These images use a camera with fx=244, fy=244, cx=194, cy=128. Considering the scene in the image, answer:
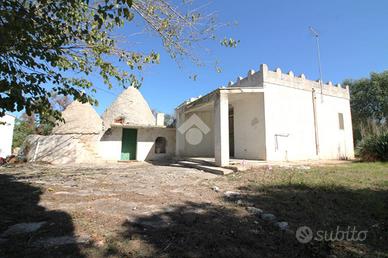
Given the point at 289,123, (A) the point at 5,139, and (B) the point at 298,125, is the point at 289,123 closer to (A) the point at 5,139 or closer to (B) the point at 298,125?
(B) the point at 298,125

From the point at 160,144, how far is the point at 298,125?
10.7 meters

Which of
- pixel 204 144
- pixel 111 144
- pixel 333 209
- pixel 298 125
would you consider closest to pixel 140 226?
pixel 333 209

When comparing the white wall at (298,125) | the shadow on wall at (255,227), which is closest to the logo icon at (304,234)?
the shadow on wall at (255,227)

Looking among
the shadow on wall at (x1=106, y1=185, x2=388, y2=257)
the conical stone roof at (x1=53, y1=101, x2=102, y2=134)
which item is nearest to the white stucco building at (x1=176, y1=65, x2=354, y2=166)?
the shadow on wall at (x1=106, y1=185, x2=388, y2=257)

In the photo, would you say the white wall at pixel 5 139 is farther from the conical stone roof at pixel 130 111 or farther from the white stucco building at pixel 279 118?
the white stucco building at pixel 279 118

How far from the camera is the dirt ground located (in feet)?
9.42

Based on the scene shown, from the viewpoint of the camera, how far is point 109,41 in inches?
214

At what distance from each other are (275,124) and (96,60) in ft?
29.6

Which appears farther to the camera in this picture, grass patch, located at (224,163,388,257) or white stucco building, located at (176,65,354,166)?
white stucco building, located at (176,65,354,166)

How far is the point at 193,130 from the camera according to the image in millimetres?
16953

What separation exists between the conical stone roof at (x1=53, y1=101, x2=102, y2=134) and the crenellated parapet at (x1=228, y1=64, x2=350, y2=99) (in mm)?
12215

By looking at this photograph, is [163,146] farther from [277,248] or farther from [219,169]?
[277,248]

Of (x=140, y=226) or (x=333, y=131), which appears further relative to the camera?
(x=333, y=131)

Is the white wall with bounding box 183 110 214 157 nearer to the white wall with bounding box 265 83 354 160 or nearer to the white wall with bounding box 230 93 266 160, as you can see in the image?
the white wall with bounding box 230 93 266 160
